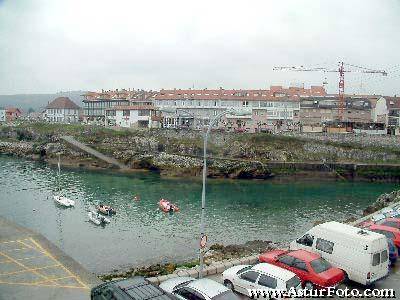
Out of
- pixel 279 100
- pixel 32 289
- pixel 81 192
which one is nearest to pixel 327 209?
pixel 81 192

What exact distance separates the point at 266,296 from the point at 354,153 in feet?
249

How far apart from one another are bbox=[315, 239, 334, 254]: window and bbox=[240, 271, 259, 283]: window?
16.4ft

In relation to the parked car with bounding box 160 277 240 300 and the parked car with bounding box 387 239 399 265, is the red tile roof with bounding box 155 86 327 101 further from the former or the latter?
the parked car with bounding box 160 277 240 300

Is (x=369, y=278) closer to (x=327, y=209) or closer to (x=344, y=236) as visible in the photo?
(x=344, y=236)

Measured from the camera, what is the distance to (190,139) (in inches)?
3669

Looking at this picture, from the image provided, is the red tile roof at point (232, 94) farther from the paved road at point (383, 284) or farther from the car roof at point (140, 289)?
the car roof at point (140, 289)

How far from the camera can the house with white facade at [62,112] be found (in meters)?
150

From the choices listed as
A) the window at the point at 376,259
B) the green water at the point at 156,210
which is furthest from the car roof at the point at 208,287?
the green water at the point at 156,210

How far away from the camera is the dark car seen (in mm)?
13234

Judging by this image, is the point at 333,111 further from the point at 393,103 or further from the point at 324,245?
the point at 324,245

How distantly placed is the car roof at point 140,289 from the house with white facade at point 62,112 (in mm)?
141210

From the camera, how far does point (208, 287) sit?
14820mm

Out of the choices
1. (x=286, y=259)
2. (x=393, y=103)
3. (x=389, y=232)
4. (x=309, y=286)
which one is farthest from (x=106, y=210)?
→ (x=393, y=103)

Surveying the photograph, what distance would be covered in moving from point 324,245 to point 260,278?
5.21 metres
